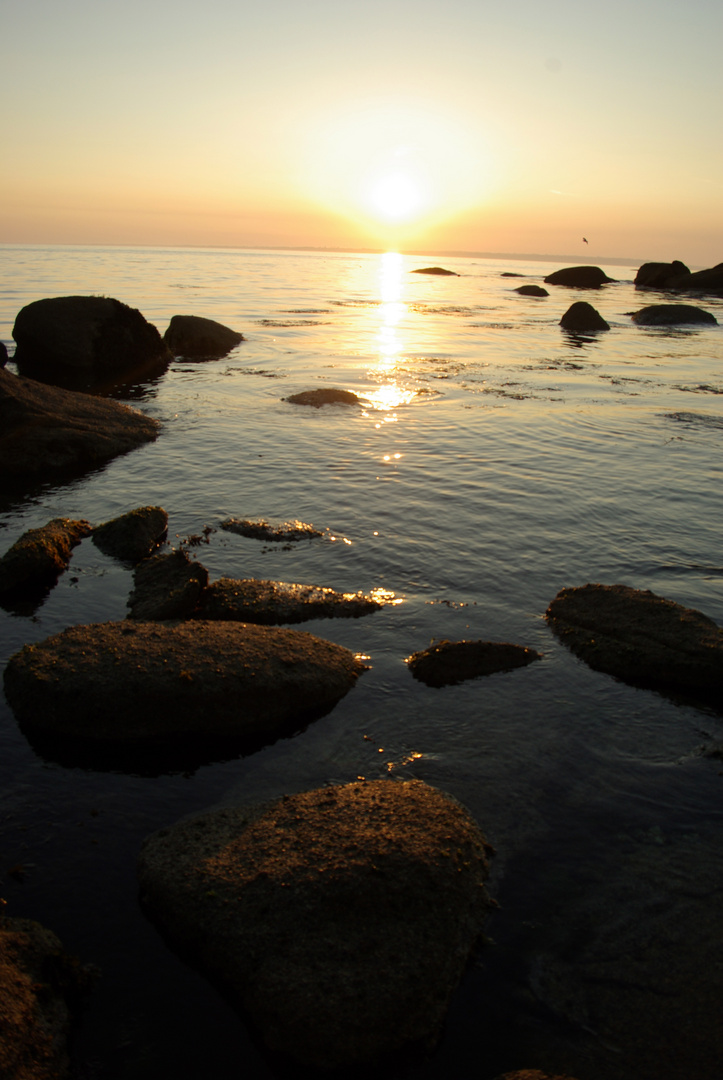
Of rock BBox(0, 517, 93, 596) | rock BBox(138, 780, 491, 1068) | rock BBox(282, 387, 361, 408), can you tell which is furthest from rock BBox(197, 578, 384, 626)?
rock BBox(282, 387, 361, 408)

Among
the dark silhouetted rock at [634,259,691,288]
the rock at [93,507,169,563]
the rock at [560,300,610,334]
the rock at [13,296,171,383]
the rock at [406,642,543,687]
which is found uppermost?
the dark silhouetted rock at [634,259,691,288]

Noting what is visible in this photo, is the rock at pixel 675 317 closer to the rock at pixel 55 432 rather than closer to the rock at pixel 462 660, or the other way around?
the rock at pixel 55 432

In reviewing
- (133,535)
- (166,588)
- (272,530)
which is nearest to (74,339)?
(133,535)

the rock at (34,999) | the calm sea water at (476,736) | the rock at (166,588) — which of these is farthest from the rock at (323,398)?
the rock at (34,999)

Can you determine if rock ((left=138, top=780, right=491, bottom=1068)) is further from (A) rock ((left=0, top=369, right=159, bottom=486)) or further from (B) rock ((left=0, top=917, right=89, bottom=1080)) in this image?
(A) rock ((left=0, top=369, right=159, bottom=486))

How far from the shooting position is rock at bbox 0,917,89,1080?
3.62 meters

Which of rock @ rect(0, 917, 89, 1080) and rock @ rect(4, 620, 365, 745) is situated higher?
rock @ rect(4, 620, 365, 745)

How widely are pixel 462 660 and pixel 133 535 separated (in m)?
5.54

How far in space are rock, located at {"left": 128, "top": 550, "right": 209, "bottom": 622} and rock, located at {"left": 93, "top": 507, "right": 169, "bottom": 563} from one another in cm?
94

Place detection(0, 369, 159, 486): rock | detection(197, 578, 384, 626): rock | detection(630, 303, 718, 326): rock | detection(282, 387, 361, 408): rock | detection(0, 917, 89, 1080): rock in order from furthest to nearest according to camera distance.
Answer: detection(630, 303, 718, 326): rock < detection(282, 387, 361, 408): rock < detection(0, 369, 159, 486): rock < detection(197, 578, 384, 626): rock < detection(0, 917, 89, 1080): rock

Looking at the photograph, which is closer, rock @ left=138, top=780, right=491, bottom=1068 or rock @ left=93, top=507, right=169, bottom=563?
rock @ left=138, top=780, right=491, bottom=1068

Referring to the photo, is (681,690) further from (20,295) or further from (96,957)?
(20,295)

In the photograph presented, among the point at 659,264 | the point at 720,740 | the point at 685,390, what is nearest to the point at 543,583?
the point at 720,740

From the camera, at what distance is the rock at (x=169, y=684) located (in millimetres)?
6469
